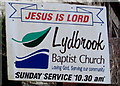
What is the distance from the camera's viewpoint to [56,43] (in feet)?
15.9

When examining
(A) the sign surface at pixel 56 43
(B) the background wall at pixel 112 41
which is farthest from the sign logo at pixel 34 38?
(B) the background wall at pixel 112 41

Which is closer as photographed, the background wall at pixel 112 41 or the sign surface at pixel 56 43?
the sign surface at pixel 56 43

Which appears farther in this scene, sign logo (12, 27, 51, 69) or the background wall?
the background wall

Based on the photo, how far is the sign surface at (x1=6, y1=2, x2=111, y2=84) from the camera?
4723mm

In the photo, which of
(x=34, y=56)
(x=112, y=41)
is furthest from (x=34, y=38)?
(x=112, y=41)

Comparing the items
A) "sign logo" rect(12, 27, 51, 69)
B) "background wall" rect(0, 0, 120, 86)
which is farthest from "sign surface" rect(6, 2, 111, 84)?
"background wall" rect(0, 0, 120, 86)

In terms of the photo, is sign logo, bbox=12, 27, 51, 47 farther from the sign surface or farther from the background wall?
the background wall

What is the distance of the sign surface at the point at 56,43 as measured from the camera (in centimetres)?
472

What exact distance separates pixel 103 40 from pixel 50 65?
813 mm

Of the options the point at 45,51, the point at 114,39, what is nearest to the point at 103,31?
the point at 45,51

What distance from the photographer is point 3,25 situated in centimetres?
564

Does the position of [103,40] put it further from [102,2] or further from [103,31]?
[102,2]

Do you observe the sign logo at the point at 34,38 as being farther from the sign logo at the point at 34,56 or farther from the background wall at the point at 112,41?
the background wall at the point at 112,41

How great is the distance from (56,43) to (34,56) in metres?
0.32
